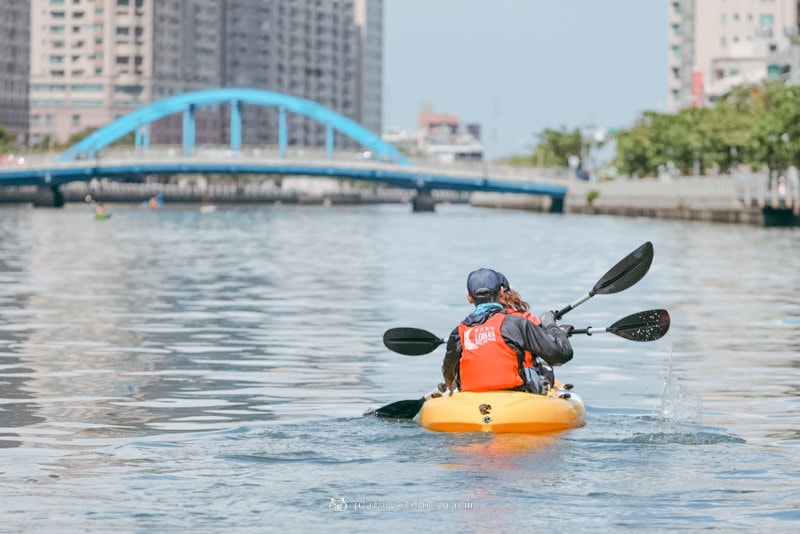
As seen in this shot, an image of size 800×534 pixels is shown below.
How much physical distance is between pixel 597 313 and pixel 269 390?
14044mm

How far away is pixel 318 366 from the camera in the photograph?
2455 cm

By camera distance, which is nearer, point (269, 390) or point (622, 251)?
point (269, 390)

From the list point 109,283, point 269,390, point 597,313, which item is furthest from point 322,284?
point 269,390

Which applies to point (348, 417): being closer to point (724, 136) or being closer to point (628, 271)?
point (628, 271)

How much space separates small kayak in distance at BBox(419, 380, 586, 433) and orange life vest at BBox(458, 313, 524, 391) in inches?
3.5

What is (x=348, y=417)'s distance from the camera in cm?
1870

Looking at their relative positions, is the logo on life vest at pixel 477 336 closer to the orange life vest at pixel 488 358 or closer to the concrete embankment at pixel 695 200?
the orange life vest at pixel 488 358

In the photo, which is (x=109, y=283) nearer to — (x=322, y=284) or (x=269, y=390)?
(x=322, y=284)

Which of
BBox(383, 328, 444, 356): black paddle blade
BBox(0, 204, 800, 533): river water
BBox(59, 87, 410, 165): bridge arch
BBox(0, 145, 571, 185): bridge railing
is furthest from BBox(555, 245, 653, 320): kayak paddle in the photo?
BBox(59, 87, 410, 165): bridge arch

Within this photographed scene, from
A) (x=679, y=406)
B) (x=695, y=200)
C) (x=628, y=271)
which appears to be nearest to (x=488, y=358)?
(x=628, y=271)

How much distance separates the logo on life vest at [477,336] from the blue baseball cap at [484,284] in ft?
1.06

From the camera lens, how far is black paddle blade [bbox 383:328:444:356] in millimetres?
18516

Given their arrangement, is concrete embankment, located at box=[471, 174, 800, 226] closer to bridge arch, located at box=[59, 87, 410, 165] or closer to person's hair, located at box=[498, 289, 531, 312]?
bridge arch, located at box=[59, 87, 410, 165]

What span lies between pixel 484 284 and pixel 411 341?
1.96 metres
